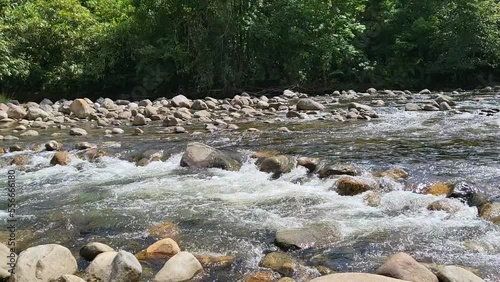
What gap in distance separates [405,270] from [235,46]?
16.7 meters

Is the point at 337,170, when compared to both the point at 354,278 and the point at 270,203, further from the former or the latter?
the point at 354,278

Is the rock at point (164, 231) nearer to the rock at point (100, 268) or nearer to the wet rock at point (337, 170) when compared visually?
the rock at point (100, 268)

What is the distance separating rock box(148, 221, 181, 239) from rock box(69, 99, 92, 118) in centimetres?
920

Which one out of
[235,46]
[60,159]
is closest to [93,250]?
[60,159]

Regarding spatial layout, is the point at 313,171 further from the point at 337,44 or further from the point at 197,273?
the point at 337,44

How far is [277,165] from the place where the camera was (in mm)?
6590

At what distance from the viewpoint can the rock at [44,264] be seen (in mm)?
3496

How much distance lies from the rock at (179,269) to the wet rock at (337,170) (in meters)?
2.76

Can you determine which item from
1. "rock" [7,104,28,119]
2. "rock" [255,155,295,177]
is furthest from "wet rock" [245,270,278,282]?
"rock" [7,104,28,119]

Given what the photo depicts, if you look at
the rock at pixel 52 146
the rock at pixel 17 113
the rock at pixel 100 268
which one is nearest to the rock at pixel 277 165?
the rock at pixel 100 268

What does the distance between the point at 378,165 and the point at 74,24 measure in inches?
663

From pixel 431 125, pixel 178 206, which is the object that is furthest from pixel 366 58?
pixel 178 206

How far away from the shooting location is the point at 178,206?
5.32 meters

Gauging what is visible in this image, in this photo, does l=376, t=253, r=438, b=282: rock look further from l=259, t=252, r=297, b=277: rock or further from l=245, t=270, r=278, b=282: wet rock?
l=245, t=270, r=278, b=282: wet rock
